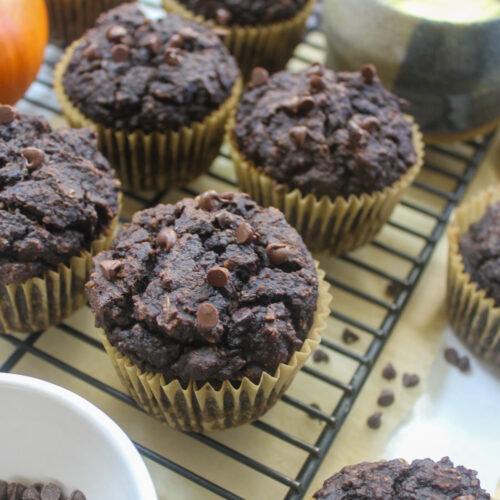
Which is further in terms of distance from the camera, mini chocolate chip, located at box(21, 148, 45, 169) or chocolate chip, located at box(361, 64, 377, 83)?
chocolate chip, located at box(361, 64, 377, 83)

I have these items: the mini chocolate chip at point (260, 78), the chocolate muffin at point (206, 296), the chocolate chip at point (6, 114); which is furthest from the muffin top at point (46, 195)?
the mini chocolate chip at point (260, 78)

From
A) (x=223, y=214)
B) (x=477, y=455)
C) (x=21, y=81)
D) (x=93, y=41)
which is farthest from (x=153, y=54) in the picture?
(x=477, y=455)

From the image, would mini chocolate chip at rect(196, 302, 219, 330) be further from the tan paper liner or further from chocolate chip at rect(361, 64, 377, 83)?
chocolate chip at rect(361, 64, 377, 83)

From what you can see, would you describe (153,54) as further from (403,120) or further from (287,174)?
(403,120)

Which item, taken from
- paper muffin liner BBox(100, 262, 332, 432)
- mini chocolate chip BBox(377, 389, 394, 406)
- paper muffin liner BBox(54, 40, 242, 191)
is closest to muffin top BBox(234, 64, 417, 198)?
paper muffin liner BBox(54, 40, 242, 191)

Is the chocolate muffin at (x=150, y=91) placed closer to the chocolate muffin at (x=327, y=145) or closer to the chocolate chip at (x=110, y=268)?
the chocolate muffin at (x=327, y=145)

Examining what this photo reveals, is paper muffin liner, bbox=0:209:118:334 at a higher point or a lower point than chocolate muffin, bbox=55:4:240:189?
lower
